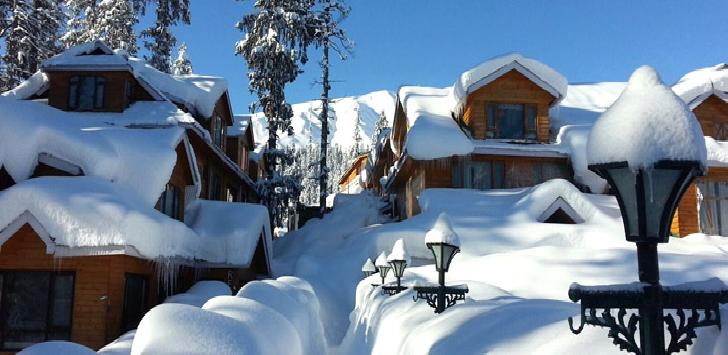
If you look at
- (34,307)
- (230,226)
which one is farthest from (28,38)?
(34,307)

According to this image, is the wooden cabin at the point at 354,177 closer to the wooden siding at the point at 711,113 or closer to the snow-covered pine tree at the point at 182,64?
the snow-covered pine tree at the point at 182,64

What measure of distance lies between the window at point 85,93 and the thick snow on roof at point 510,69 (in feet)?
48.6

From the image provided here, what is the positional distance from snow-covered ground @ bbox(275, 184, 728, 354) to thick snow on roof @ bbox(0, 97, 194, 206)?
22.0 ft

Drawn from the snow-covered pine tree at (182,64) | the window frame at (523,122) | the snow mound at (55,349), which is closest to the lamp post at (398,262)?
the snow mound at (55,349)

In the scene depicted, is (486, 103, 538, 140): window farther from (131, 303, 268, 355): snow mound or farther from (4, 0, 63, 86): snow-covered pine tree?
(4, 0, 63, 86): snow-covered pine tree

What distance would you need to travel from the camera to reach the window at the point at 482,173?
23722 millimetres

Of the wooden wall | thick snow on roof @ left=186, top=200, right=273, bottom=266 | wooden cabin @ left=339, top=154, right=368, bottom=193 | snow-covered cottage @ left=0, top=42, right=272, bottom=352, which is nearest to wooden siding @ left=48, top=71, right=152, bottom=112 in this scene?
snow-covered cottage @ left=0, top=42, right=272, bottom=352

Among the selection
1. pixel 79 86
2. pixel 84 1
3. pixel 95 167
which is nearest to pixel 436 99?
pixel 79 86

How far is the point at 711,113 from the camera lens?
76.1 ft

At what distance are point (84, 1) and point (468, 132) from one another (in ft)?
85.5

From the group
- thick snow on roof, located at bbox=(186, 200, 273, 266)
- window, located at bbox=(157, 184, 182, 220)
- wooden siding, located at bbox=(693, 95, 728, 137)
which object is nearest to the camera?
window, located at bbox=(157, 184, 182, 220)

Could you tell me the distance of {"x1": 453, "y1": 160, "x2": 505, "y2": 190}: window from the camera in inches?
934

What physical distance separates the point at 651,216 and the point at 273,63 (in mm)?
26689

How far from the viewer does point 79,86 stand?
19656 millimetres
